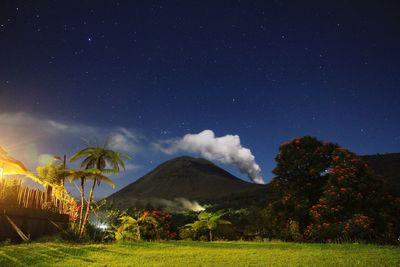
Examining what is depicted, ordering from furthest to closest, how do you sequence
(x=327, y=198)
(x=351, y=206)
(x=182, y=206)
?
(x=182, y=206) → (x=327, y=198) → (x=351, y=206)

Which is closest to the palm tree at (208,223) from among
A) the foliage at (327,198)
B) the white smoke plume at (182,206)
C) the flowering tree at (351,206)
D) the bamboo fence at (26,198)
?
the foliage at (327,198)

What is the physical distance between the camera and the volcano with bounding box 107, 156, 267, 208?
92.6m

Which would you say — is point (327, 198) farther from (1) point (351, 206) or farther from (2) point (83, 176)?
(2) point (83, 176)

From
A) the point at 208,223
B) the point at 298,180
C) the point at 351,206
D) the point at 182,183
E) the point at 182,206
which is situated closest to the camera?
the point at 351,206

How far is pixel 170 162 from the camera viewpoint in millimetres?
132250

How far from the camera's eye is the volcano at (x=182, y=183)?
3644 inches

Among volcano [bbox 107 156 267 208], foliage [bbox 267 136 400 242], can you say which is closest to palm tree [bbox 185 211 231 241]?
foliage [bbox 267 136 400 242]

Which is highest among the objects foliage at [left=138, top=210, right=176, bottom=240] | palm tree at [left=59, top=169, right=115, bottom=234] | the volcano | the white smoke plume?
the volcano

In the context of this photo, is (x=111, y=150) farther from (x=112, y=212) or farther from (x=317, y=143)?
(x=317, y=143)

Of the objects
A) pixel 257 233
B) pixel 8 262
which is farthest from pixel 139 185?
pixel 8 262

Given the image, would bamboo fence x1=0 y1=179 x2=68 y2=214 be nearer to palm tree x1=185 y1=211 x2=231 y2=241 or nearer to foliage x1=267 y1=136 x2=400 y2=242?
palm tree x1=185 y1=211 x2=231 y2=241

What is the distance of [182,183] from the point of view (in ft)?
347

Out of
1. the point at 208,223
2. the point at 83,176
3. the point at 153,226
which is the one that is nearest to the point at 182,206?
the point at 153,226

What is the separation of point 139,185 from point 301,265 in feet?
354
